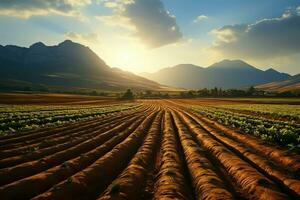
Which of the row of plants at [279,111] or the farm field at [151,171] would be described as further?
the row of plants at [279,111]

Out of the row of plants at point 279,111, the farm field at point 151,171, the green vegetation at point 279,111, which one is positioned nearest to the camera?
the farm field at point 151,171

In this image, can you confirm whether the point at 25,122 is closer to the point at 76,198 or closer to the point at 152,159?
the point at 152,159

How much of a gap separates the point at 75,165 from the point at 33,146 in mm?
5641

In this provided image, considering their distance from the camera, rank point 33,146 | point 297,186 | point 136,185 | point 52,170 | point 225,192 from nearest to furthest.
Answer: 1. point 225,192
2. point 297,186
3. point 136,185
4. point 52,170
5. point 33,146

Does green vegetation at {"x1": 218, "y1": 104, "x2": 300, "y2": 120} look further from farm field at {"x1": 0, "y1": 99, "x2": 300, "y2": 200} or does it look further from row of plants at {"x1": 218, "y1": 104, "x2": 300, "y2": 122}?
farm field at {"x1": 0, "y1": 99, "x2": 300, "y2": 200}

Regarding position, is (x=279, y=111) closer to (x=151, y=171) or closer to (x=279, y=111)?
(x=279, y=111)

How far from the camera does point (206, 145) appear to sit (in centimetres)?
1816

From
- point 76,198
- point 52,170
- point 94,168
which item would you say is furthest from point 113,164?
point 76,198

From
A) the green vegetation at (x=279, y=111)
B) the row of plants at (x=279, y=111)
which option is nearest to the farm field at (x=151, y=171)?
the row of plants at (x=279, y=111)

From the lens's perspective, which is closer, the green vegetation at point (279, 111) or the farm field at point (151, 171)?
the farm field at point (151, 171)

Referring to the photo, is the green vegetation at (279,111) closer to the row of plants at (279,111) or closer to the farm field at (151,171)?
the row of plants at (279,111)

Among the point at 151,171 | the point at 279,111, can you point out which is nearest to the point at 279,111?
the point at 279,111

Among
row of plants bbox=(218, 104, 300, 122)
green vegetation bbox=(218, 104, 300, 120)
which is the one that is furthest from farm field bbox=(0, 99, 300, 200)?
green vegetation bbox=(218, 104, 300, 120)

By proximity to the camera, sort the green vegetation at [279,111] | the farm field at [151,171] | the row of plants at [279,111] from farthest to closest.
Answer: the green vegetation at [279,111] < the row of plants at [279,111] < the farm field at [151,171]
